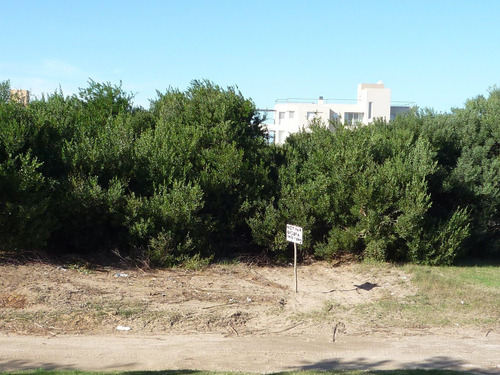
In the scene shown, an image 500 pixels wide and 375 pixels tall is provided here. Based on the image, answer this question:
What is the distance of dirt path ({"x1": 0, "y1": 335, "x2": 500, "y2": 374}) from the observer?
932 cm

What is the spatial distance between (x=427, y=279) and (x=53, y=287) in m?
10.2

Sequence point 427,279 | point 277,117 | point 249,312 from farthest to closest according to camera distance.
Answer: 1. point 277,117
2. point 427,279
3. point 249,312

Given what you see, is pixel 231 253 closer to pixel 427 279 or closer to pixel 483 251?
pixel 427 279

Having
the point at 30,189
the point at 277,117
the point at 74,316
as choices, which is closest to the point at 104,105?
the point at 30,189

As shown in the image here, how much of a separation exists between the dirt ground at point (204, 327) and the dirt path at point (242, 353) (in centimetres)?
2

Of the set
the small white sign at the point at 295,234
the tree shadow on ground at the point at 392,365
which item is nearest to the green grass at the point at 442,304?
the small white sign at the point at 295,234

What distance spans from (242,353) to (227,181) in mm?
8652

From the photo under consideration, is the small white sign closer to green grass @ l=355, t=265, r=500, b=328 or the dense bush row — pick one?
green grass @ l=355, t=265, r=500, b=328

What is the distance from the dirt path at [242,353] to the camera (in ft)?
30.6

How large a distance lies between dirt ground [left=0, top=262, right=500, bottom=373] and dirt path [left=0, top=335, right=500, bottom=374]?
0.06 feet

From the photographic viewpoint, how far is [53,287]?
12.9 m

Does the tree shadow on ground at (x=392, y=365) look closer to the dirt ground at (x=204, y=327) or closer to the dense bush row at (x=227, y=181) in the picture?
the dirt ground at (x=204, y=327)

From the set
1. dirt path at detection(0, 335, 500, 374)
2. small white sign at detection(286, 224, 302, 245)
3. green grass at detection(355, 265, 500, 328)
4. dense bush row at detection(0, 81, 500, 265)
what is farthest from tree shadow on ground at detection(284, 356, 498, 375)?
dense bush row at detection(0, 81, 500, 265)

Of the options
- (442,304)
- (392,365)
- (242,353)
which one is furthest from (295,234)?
(392,365)
